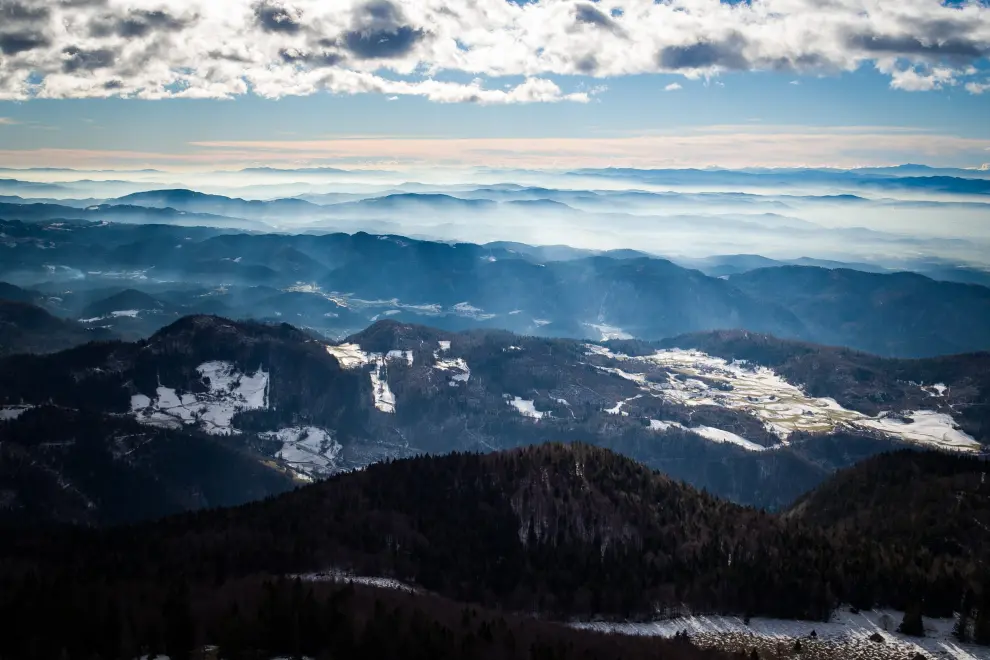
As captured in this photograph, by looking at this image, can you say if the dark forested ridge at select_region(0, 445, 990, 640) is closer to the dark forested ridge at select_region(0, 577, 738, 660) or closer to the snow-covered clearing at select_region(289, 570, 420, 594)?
the snow-covered clearing at select_region(289, 570, 420, 594)

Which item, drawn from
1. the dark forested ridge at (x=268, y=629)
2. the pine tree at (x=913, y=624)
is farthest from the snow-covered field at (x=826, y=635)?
the dark forested ridge at (x=268, y=629)

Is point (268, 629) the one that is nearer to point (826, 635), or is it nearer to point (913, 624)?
point (826, 635)

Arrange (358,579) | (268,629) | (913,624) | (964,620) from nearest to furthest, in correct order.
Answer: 1. (268,629)
2. (964,620)
3. (913,624)
4. (358,579)

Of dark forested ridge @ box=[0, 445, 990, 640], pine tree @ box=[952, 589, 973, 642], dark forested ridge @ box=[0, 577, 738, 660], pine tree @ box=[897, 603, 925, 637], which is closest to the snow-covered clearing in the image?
dark forested ridge @ box=[0, 445, 990, 640]

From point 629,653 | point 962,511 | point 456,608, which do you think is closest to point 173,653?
point 456,608

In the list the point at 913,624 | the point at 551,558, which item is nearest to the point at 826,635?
the point at 913,624
